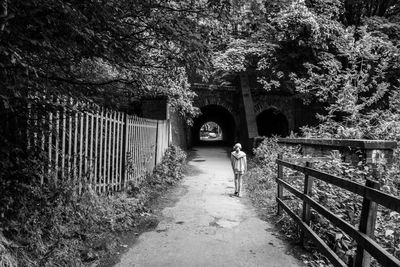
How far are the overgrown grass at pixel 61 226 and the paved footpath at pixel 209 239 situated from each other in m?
0.48

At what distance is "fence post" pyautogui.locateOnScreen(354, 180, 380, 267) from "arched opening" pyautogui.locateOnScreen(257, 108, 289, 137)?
17553 millimetres

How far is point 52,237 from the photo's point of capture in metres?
3.58

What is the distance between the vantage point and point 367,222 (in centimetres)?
278

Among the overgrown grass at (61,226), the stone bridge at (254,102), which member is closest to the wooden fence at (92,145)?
the overgrown grass at (61,226)

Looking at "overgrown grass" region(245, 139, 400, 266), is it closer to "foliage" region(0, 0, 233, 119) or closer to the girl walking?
the girl walking

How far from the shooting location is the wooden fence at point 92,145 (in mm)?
3606

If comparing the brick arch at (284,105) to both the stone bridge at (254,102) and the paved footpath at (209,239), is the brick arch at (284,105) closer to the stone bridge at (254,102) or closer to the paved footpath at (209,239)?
the stone bridge at (254,102)

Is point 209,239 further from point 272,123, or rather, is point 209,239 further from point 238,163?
point 272,123

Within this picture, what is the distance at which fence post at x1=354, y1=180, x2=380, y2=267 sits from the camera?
277 centimetres

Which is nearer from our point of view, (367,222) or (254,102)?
(367,222)

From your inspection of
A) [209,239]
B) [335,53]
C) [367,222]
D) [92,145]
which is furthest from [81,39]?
[335,53]

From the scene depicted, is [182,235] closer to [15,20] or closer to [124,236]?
[124,236]

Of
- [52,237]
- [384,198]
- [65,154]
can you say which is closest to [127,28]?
[65,154]

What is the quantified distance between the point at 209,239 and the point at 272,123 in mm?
20502
